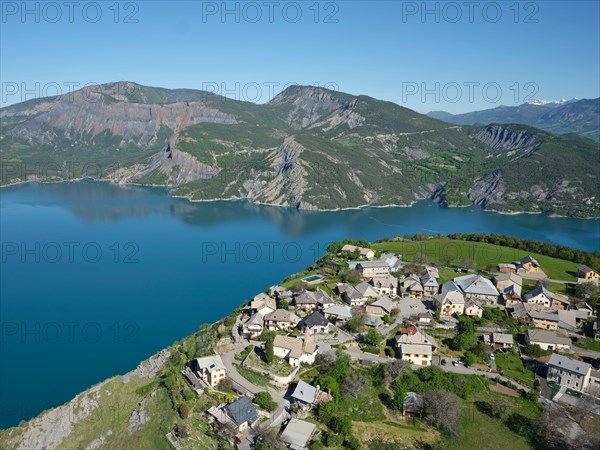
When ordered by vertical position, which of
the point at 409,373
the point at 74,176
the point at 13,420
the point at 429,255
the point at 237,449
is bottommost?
the point at 13,420

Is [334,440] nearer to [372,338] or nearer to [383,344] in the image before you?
[372,338]

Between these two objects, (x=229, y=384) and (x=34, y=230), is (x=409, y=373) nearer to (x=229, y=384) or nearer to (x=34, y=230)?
(x=229, y=384)

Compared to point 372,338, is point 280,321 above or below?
above

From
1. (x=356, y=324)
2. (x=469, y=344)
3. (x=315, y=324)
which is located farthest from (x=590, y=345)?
(x=315, y=324)

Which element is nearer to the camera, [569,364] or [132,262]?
[569,364]

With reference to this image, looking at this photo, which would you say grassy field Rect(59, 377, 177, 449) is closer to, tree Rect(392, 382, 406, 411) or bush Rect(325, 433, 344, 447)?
bush Rect(325, 433, 344, 447)

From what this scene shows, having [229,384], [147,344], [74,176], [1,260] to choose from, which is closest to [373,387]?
[229,384]

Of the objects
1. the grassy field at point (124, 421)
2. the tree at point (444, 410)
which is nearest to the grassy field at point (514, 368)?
the tree at point (444, 410)
